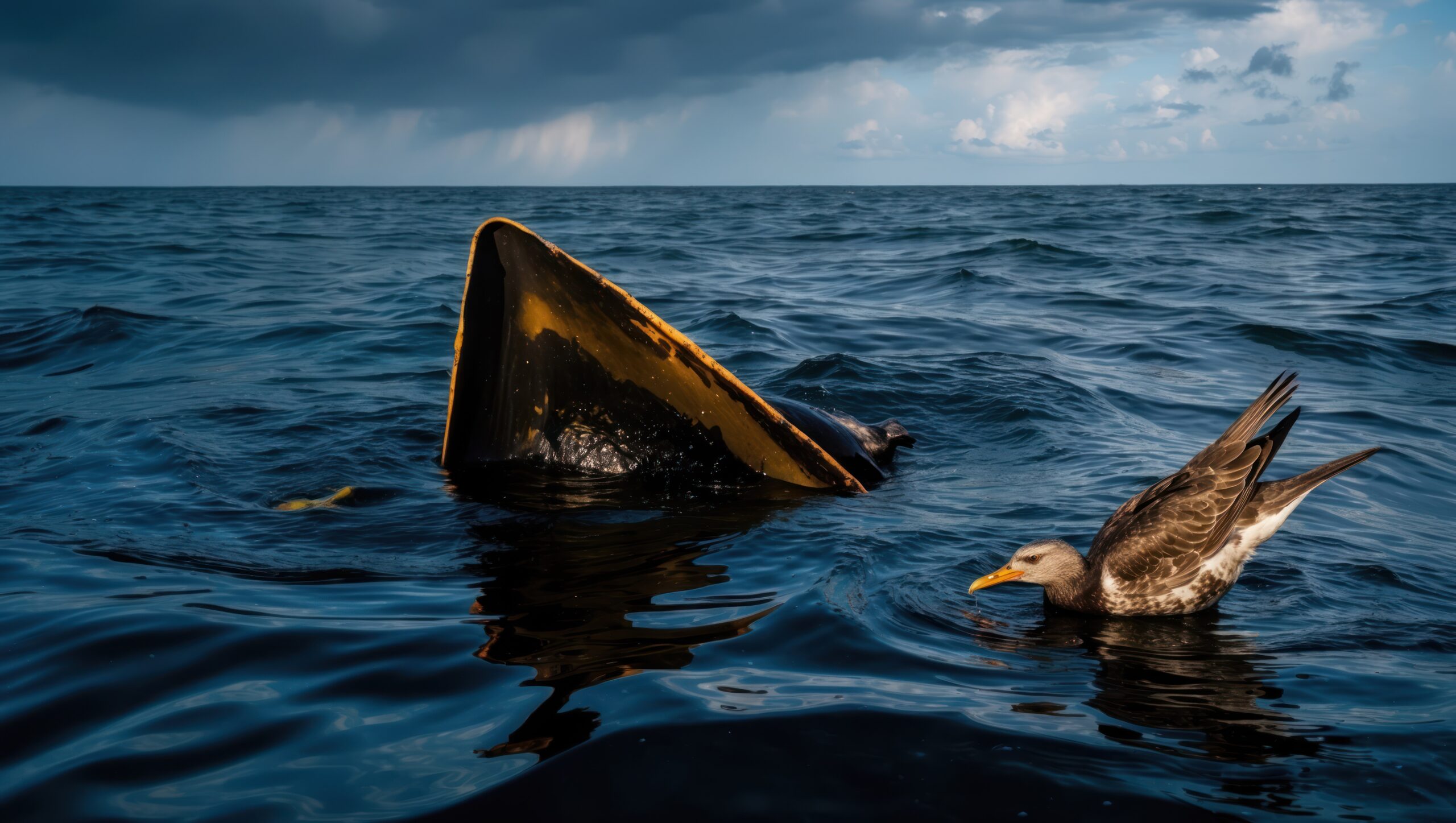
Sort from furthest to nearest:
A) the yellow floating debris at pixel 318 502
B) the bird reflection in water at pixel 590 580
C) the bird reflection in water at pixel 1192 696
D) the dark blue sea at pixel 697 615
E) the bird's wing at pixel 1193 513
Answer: the yellow floating debris at pixel 318 502
the bird's wing at pixel 1193 513
the bird reflection in water at pixel 590 580
the bird reflection in water at pixel 1192 696
the dark blue sea at pixel 697 615

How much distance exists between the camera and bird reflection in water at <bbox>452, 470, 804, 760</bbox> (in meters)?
3.06

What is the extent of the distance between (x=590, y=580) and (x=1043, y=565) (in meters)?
1.76

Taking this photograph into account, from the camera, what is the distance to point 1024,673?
3.28 meters

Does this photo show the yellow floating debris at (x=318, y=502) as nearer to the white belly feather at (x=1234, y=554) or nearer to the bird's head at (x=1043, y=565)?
the bird's head at (x=1043, y=565)

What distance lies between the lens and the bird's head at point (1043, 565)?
158 inches

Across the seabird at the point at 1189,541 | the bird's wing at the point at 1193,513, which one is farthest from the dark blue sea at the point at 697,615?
the bird's wing at the point at 1193,513

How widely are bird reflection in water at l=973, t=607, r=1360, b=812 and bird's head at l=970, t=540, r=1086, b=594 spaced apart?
17 centimetres

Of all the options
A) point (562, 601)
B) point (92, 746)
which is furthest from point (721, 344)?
point (92, 746)

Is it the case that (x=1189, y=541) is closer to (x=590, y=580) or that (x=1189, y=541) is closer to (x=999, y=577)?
(x=999, y=577)

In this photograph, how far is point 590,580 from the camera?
390 cm

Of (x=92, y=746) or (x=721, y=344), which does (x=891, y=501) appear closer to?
(x=92, y=746)

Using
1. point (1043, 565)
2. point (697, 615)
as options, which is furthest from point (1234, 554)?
point (697, 615)

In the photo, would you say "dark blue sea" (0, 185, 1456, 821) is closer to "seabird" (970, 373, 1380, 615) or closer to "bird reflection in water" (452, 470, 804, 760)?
"bird reflection in water" (452, 470, 804, 760)

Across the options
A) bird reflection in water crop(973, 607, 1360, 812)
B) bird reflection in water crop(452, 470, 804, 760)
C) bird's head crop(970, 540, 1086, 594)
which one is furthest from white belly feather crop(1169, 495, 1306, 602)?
bird reflection in water crop(452, 470, 804, 760)
